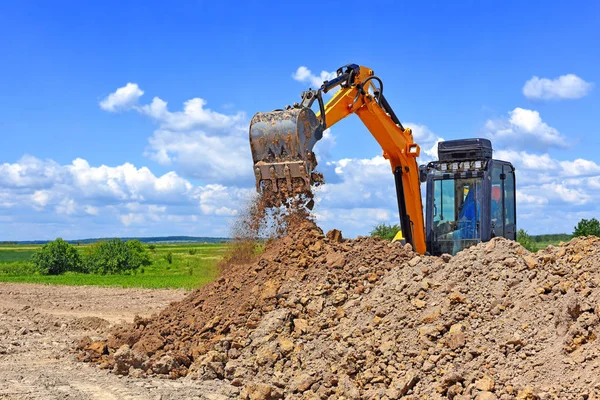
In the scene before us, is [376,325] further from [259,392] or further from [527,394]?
[527,394]

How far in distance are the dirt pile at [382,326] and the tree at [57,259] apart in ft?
106

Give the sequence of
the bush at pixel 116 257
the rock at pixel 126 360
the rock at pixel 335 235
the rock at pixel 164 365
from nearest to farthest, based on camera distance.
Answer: the rock at pixel 164 365
the rock at pixel 126 360
the rock at pixel 335 235
the bush at pixel 116 257

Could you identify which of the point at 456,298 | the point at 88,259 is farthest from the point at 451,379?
the point at 88,259

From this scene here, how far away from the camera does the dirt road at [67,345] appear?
9016mm

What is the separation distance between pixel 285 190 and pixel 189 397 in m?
3.77

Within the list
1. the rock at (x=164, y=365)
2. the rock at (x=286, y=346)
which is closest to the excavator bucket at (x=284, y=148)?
the rock at (x=286, y=346)

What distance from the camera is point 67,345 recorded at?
→ 12844 mm

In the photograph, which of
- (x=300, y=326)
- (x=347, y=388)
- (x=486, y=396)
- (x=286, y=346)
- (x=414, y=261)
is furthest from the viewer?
(x=414, y=261)

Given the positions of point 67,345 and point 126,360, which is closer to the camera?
point 126,360

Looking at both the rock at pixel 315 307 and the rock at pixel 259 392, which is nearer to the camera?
the rock at pixel 259 392

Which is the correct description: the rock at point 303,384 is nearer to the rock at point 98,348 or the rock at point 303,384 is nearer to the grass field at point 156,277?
the rock at point 98,348

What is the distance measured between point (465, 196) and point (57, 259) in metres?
34.0

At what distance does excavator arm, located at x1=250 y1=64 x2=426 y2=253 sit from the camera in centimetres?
1099

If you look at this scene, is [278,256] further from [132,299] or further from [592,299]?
[132,299]
